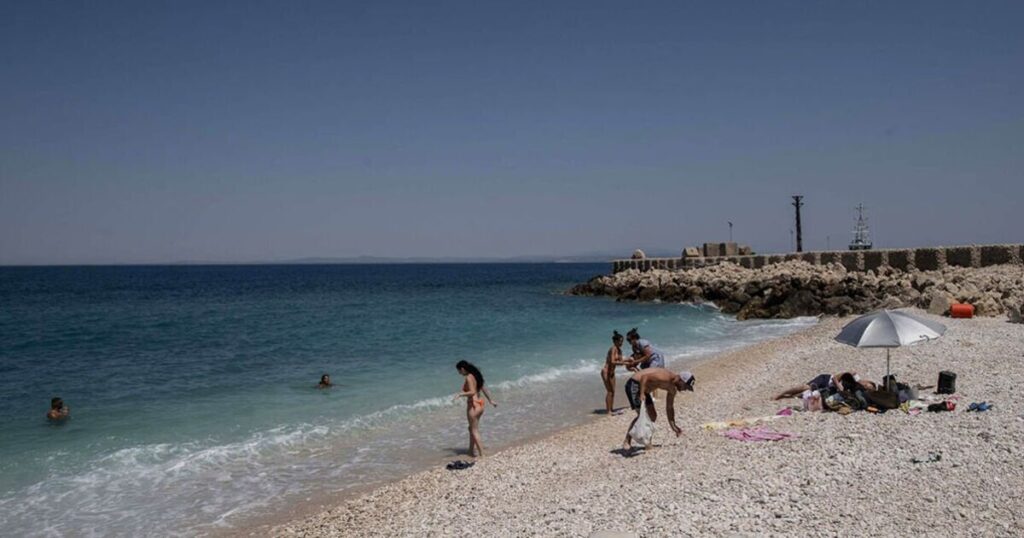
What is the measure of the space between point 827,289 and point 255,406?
24.6 metres

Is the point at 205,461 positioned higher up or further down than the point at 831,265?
further down

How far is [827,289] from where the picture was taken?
30156 mm

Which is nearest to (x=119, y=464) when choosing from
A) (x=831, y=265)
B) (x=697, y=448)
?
(x=697, y=448)

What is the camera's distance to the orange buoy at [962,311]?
774 inches

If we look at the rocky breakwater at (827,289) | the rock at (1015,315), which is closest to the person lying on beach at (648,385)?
the rock at (1015,315)

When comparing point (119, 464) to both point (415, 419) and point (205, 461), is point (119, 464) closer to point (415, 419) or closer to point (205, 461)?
point (205, 461)

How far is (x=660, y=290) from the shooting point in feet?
139

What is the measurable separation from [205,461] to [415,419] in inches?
149

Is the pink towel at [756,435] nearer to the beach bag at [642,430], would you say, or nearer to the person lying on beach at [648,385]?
the person lying on beach at [648,385]

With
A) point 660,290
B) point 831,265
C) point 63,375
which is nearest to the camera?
point 63,375

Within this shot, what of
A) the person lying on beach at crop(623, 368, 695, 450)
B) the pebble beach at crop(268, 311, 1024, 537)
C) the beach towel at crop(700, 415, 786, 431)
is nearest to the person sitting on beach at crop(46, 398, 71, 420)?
the pebble beach at crop(268, 311, 1024, 537)

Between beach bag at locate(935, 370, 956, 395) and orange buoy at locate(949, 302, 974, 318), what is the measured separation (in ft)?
35.3

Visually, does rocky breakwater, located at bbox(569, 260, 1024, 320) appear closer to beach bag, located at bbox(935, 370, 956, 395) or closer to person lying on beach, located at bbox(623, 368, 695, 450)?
beach bag, located at bbox(935, 370, 956, 395)

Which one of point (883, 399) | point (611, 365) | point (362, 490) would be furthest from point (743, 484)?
point (611, 365)
